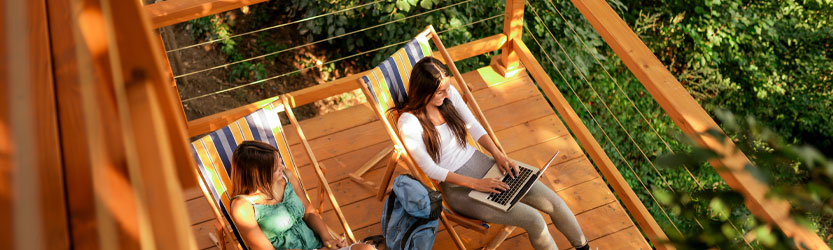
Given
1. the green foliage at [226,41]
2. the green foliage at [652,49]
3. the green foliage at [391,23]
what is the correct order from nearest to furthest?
the green foliage at [391,23] → the green foliage at [652,49] → the green foliage at [226,41]

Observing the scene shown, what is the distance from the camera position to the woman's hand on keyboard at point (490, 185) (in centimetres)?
310

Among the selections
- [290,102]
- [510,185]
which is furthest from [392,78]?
[510,185]

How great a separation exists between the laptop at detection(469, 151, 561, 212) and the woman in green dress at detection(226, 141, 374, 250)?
60 cm

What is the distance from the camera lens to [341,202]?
11.7 ft

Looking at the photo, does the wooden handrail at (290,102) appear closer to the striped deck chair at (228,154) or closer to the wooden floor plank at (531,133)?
the striped deck chair at (228,154)

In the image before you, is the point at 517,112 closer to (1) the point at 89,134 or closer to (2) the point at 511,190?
(2) the point at 511,190

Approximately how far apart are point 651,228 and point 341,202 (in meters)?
1.49

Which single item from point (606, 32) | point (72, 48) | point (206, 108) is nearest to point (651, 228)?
point (606, 32)

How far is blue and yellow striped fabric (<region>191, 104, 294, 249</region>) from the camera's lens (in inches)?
115

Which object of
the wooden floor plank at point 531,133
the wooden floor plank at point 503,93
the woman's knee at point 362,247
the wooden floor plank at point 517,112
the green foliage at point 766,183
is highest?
the green foliage at point 766,183

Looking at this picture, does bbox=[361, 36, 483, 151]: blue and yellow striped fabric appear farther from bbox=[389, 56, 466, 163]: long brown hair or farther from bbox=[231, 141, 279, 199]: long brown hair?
bbox=[231, 141, 279, 199]: long brown hair

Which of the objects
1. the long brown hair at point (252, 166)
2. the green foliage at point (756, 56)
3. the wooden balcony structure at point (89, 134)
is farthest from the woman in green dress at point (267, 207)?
the green foliage at point (756, 56)

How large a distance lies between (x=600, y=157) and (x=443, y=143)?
0.87 metres

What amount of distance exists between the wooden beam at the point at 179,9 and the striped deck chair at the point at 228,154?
561mm
